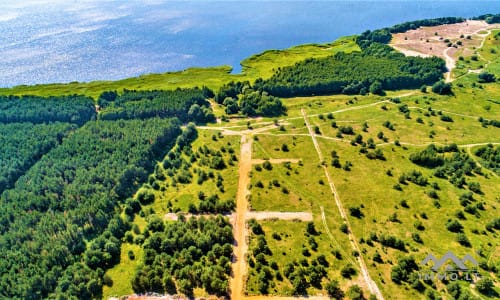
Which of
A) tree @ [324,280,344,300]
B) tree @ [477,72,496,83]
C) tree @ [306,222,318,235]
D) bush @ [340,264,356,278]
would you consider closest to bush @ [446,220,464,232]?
bush @ [340,264,356,278]

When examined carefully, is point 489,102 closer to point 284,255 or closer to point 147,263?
point 284,255

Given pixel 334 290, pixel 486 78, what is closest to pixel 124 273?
pixel 334 290

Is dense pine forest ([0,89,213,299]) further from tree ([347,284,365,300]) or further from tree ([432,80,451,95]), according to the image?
tree ([432,80,451,95])

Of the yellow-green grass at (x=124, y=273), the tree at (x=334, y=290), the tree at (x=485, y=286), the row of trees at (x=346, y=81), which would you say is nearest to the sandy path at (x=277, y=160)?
the yellow-green grass at (x=124, y=273)

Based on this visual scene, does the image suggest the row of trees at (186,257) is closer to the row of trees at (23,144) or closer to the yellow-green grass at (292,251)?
the yellow-green grass at (292,251)

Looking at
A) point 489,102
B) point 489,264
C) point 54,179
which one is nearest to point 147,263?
point 54,179

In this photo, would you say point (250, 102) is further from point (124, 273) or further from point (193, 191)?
point (124, 273)

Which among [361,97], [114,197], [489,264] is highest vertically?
[361,97]
